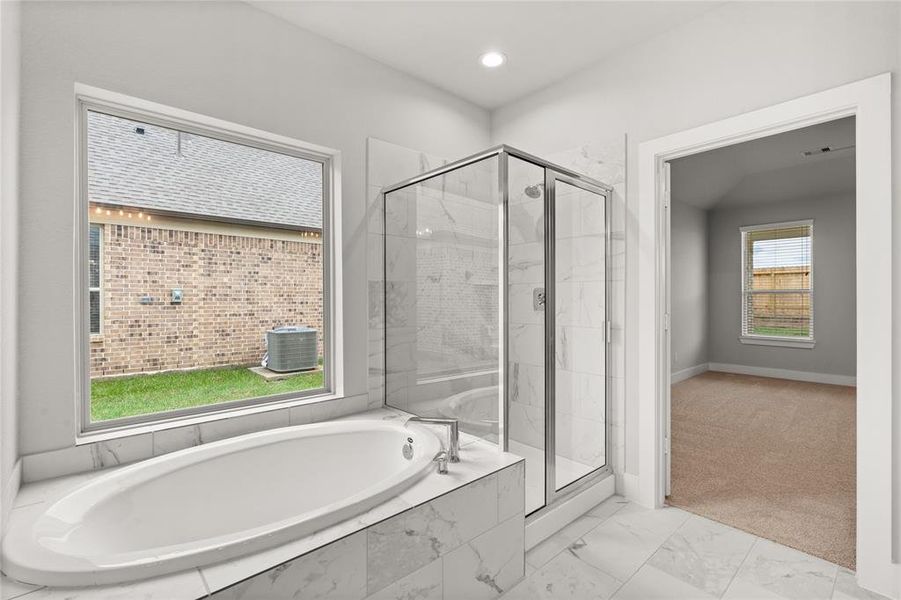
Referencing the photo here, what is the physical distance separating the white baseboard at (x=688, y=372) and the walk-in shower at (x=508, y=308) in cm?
376

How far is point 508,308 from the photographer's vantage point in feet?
6.74

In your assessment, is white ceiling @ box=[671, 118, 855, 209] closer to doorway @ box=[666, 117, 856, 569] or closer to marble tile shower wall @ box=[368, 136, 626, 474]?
doorway @ box=[666, 117, 856, 569]

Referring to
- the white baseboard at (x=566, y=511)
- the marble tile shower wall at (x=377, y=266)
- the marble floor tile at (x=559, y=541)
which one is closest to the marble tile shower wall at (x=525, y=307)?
the white baseboard at (x=566, y=511)

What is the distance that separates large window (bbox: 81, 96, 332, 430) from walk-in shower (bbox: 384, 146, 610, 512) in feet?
1.79

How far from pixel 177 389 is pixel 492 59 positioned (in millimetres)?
2575

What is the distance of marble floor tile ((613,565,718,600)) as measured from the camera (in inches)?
66.2

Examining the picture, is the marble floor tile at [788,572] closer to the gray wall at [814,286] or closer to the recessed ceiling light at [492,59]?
the recessed ceiling light at [492,59]

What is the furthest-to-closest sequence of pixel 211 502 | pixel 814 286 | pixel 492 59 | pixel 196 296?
pixel 814 286 → pixel 492 59 → pixel 196 296 → pixel 211 502

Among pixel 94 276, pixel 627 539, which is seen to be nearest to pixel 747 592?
pixel 627 539

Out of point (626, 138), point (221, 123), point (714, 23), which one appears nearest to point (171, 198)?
point (221, 123)

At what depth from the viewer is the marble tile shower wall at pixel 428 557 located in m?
1.16

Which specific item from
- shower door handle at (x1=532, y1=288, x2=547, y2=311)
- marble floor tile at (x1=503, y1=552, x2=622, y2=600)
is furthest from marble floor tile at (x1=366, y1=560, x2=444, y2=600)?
shower door handle at (x1=532, y1=288, x2=547, y2=311)

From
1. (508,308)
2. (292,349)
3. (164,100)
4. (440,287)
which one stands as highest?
(164,100)

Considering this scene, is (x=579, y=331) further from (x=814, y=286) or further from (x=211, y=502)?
(x=814, y=286)
